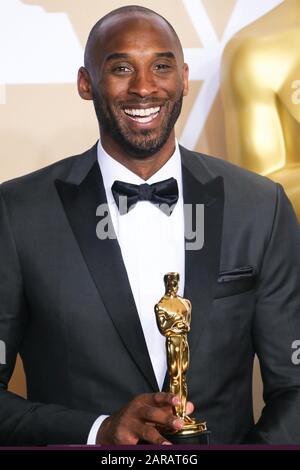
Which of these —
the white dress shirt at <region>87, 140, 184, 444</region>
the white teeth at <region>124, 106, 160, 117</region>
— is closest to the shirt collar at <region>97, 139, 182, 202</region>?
the white dress shirt at <region>87, 140, 184, 444</region>

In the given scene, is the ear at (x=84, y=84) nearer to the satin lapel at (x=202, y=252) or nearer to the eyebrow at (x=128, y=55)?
the eyebrow at (x=128, y=55)

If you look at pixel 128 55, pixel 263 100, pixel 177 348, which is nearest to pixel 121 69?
pixel 128 55

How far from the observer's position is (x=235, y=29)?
99.4 inches

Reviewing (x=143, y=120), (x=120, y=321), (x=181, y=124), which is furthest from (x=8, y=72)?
(x=120, y=321)

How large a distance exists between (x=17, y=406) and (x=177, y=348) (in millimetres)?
339

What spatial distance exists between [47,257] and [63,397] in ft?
0.74

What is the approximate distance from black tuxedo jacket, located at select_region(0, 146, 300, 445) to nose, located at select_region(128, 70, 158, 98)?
0.17 m

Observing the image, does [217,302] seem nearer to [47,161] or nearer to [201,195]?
[201,195]

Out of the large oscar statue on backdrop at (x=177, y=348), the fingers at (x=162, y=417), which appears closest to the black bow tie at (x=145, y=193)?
the large oscar statue on backdrop at (x=177, y=348)

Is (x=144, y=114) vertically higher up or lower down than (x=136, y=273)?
higher up

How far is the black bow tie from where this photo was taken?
1823 mm

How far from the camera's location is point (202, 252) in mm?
1786

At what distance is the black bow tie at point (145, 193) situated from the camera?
1823 mm

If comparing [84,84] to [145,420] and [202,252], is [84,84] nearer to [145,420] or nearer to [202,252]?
[202,252]
